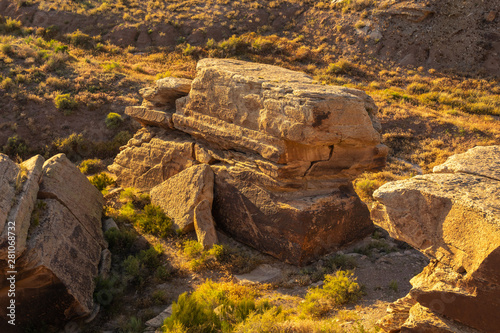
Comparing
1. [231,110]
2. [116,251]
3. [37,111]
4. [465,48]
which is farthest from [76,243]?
[465,48]

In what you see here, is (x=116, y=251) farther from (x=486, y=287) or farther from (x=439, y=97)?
(x=439, y=97)

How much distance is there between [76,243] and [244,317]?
12.4 feet

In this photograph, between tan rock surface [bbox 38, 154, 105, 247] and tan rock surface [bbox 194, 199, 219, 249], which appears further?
tan rock surface [bbox 194, 199, 219, 249]

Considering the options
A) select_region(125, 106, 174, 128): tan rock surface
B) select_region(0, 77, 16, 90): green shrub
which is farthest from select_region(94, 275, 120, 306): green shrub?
select_region(0, 77, 16, 90): green shrub

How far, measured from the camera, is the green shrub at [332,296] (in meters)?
6.46

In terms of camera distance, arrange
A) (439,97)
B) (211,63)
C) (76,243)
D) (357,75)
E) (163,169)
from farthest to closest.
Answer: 1. (357,75)
2. (439,97)
3. (163,169)
4. (211,63)
5. (76,243)

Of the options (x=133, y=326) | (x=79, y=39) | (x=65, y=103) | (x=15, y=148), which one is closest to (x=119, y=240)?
(x=133, y=326)

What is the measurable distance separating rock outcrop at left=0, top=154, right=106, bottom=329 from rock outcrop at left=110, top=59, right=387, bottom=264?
132 inches

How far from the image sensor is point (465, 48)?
24969 mm

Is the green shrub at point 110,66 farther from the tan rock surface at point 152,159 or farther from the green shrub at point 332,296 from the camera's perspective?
the green shrub at point 332,296

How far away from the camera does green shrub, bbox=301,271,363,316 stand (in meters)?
6.46

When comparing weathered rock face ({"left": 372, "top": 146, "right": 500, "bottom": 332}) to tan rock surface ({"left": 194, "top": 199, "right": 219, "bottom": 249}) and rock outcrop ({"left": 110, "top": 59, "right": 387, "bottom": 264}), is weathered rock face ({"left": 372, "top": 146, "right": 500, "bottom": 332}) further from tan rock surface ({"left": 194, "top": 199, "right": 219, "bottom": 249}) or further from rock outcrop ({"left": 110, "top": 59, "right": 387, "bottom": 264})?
tan rock surface ({"left": 194, "top": 199, "right": 219, "bottom": 249})

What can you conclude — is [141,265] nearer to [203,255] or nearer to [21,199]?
[203,255]

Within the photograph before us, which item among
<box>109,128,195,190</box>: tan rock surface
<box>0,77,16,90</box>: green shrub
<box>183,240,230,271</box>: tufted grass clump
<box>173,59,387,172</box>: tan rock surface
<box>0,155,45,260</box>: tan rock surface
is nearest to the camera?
<box>0,155,45,260</box>: tan rock surface
